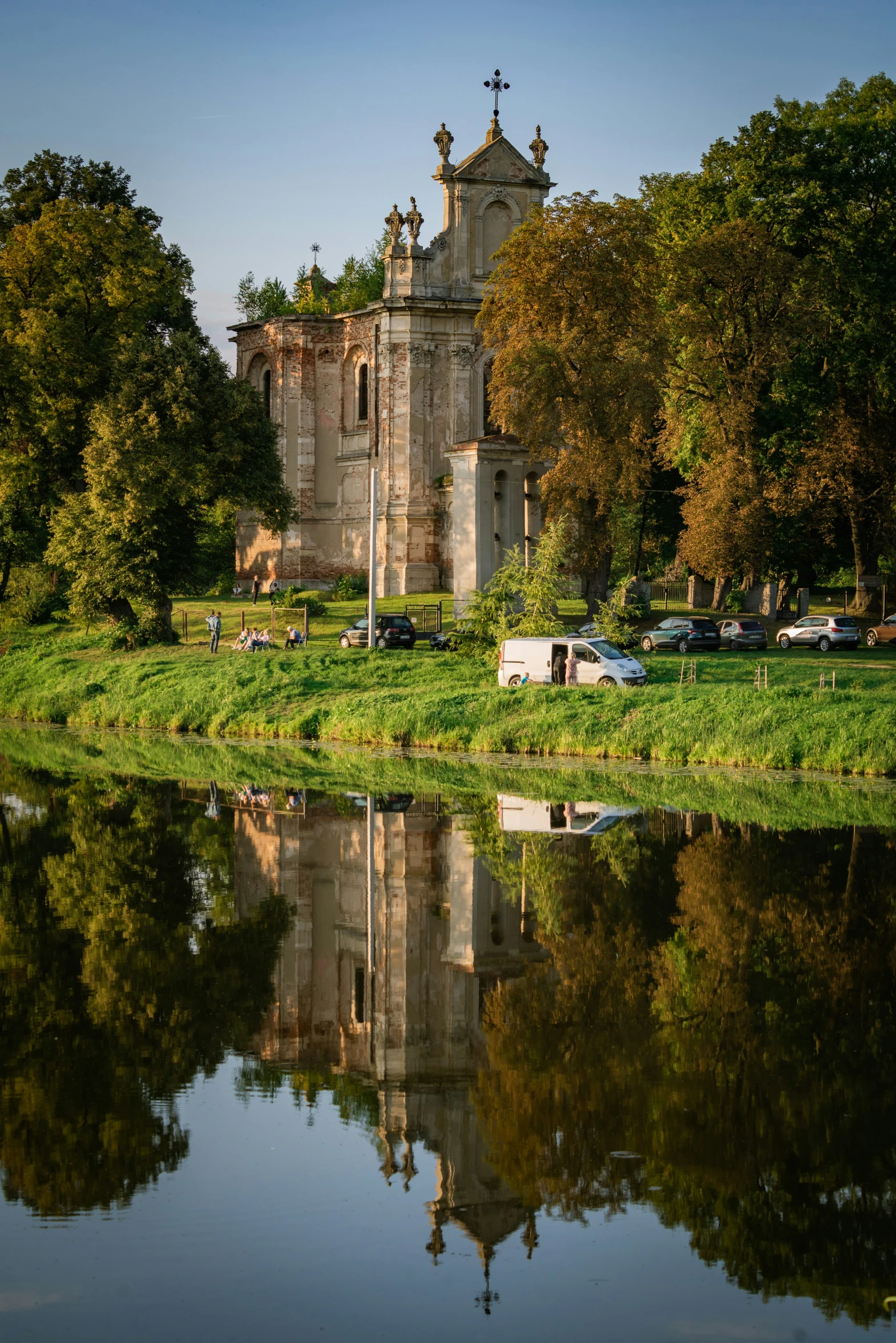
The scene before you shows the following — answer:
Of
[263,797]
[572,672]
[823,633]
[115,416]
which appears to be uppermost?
[115,416]

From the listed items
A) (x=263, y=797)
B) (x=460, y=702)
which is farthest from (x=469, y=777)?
(x=460, y=702)

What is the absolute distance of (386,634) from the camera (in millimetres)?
52531

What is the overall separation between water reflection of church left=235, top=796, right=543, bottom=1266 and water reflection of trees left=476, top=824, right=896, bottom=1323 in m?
0.25

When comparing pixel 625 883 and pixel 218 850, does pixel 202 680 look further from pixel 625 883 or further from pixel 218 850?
pixel 625 883

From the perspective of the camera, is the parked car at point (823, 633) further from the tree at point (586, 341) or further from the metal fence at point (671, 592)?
the metal fence at point (671, 592)

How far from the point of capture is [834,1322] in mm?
7652

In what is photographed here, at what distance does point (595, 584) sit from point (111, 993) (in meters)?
41.7

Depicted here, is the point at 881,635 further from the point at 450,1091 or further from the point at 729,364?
the point at 450,1091

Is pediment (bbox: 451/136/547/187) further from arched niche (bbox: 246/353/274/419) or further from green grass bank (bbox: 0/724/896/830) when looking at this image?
green grass bank (bbox: 0/724/896/830)

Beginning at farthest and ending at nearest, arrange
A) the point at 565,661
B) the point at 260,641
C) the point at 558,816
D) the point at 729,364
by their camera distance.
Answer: the point at 729,364, the point at 260,641, the point at 565,661, the point at 558,816

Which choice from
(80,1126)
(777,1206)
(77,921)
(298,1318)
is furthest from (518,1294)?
(77,921)

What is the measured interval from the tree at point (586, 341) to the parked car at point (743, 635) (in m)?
5.83

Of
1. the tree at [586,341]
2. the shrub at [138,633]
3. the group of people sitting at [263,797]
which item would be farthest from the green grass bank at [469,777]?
the tree at [586,341]

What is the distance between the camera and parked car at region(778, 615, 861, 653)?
5197 cm
